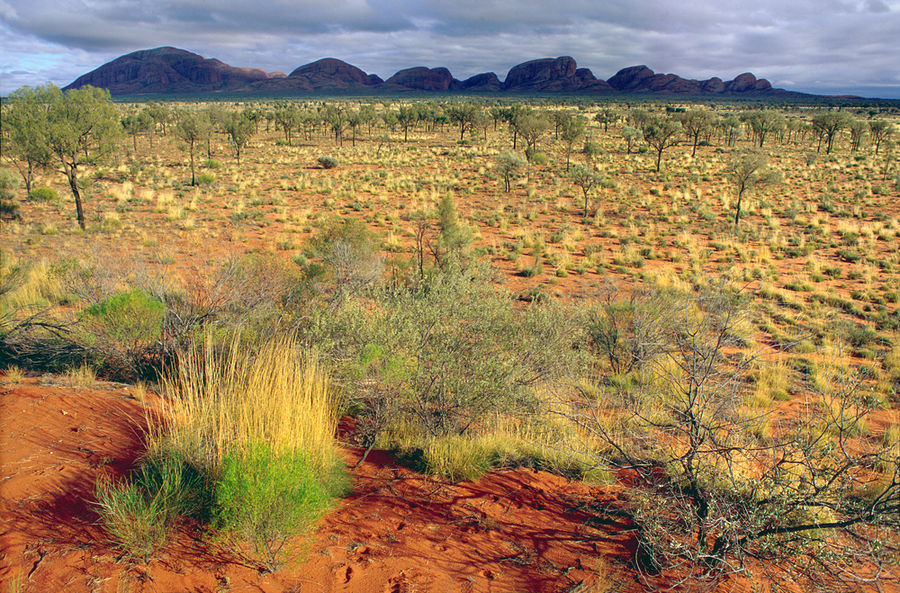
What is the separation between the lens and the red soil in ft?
10.1

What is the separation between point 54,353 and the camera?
6.17 m

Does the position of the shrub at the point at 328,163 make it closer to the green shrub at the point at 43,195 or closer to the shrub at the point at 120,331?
the green shrub at the point at 43,195

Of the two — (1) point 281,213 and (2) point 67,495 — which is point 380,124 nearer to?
(1) point 281,213

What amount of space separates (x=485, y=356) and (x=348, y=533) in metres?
2.37

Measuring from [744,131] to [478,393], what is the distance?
216 ft

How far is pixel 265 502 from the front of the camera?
323cm

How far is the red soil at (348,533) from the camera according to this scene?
3080mm

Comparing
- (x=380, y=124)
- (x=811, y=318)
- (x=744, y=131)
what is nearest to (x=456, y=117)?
(x=380, y=124)

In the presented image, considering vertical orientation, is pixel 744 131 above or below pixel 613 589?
above

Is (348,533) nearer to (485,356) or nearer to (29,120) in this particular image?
(485,356)

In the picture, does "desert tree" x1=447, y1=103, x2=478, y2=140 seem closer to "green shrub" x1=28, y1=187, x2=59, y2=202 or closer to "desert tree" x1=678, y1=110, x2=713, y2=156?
"desert tree" x1=678, y1=110, x2=713, y2=156

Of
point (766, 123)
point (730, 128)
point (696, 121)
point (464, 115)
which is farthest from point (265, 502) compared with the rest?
point (730, 128)

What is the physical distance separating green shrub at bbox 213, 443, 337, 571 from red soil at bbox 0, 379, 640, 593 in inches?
5.7

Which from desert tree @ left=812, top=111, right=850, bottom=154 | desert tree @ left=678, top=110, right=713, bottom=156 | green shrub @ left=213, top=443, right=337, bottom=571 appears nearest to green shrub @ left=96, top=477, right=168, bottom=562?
green shrub @ left=213, top=443, right=337, bottom=571
